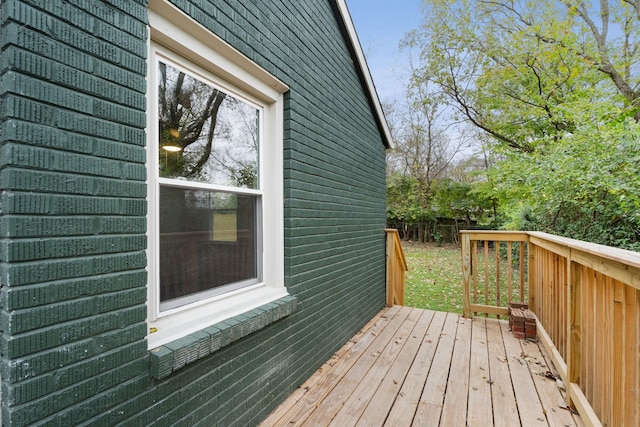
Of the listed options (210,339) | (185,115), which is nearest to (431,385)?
(210,339)

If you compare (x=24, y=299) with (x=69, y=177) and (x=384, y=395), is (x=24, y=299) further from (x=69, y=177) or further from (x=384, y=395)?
(x=384, y=395)

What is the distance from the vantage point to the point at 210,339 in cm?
159

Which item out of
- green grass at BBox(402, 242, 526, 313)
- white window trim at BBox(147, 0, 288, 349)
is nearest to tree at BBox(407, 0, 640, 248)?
green grass at BBox(402, 242, 526, 313)

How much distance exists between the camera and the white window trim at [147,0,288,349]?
4.76ft

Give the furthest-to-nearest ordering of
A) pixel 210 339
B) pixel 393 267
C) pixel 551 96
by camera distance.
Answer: pixel 551 96, pixel 393 267, pixel 210 339

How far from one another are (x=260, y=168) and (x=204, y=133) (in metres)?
0.55

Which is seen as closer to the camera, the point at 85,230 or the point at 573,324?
the point at 85,230

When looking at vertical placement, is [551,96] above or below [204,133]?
above

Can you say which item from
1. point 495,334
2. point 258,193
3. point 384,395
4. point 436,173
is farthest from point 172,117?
point 436,173

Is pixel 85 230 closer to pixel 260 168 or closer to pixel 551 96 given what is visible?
pixel 260 168

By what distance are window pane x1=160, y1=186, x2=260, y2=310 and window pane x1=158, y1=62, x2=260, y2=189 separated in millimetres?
123

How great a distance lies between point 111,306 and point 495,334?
3.93m

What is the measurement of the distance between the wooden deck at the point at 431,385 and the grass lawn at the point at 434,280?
183cm

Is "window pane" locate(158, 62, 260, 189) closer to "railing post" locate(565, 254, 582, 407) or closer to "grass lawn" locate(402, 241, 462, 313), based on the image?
"railing post" locate(565, 254, 582, 407)
